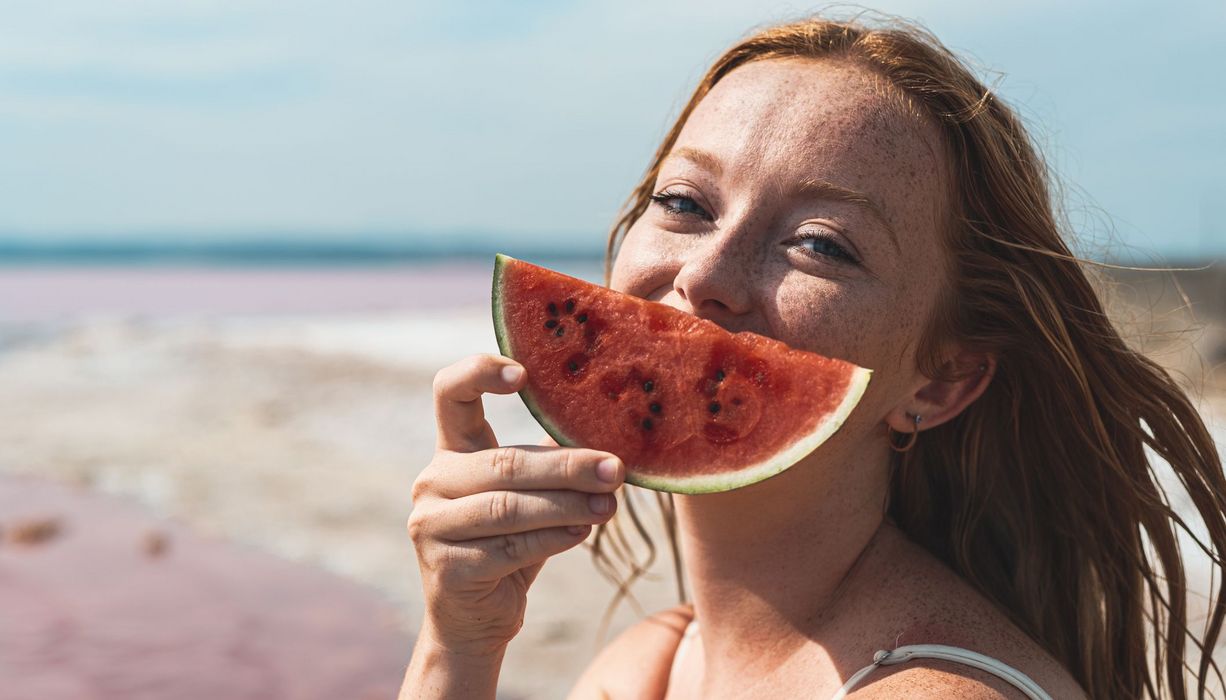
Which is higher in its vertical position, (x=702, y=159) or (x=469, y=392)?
(x=702, y=159)

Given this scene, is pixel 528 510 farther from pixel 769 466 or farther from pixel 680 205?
pixel 680 205

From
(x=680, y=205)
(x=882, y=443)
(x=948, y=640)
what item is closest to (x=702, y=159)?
(x=680, y=205)

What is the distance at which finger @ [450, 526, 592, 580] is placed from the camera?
78.2 inches

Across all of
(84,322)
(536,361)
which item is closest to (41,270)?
(84,322)

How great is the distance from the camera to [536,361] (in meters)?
2.28

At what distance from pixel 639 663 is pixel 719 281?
1.45 metres

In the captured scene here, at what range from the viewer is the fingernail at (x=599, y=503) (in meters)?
1.92

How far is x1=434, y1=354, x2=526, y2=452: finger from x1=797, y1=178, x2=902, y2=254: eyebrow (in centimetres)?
77

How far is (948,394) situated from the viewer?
263cm

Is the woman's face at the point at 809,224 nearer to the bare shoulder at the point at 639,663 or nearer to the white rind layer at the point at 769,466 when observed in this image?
the white rind layer at the point at 769,466

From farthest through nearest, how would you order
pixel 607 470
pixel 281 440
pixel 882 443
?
pixel 281 440
pixel 882 443
pixel 607 470

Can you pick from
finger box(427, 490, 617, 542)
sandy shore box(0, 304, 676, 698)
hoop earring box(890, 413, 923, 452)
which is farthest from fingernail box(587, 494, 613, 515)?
sandy shore box(0, 304, 676, 698)

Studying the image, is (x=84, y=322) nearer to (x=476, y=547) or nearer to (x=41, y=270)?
(x=476, y=547)

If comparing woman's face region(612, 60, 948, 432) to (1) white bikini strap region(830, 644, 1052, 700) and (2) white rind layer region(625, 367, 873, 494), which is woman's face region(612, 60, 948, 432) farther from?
(1) white bikini strap region(830, 644, 1052, 700)
